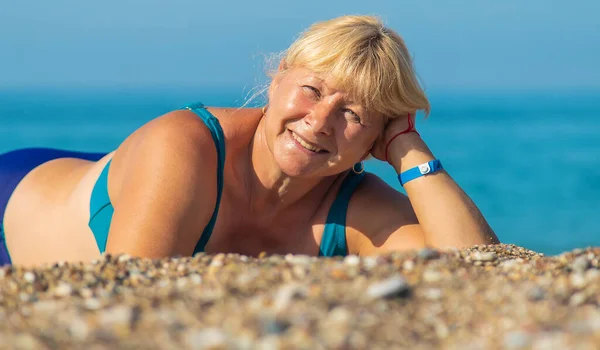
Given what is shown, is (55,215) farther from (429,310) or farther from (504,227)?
(504,227)

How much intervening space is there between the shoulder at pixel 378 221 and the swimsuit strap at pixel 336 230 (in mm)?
37

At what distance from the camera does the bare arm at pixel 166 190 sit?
3.94 metres

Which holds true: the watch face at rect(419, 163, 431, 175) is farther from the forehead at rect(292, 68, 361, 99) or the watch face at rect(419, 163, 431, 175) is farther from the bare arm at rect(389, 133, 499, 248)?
the forehead at rect(292, 68, 361, 99)

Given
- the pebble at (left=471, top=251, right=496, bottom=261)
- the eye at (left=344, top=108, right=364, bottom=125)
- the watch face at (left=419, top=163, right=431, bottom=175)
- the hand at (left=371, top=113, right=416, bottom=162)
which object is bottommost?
the pebble at (left=471, top=251, right=496, bottom=261)

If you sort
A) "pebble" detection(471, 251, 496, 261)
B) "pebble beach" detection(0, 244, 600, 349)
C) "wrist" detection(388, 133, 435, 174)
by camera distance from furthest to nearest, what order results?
"wrist" detection(388, 133, 435, 174) < "pebble" detection(471, 251, 496, 261) < "pebble beach" detection(0, 244, 600, 349)

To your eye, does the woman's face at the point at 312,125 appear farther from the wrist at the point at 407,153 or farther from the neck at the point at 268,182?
the wrist at the point at 407,153

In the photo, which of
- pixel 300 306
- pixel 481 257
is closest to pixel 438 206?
pixel 481 257

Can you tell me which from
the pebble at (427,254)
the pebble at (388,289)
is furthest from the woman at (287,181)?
the pebble at (388,289)

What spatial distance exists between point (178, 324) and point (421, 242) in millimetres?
2872

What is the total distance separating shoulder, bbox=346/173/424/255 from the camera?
4922 millimetres

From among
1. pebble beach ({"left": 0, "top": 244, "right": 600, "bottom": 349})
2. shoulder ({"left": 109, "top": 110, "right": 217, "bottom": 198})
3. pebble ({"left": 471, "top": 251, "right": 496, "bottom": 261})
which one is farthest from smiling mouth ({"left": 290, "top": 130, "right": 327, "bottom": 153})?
pebble beach ({"left": 0, "top": 244, "right": 600, "bottom": 349})

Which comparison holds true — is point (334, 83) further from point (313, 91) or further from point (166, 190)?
point (166, 190)

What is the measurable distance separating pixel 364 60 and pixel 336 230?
3.94 ft

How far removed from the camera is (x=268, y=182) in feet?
15.9
